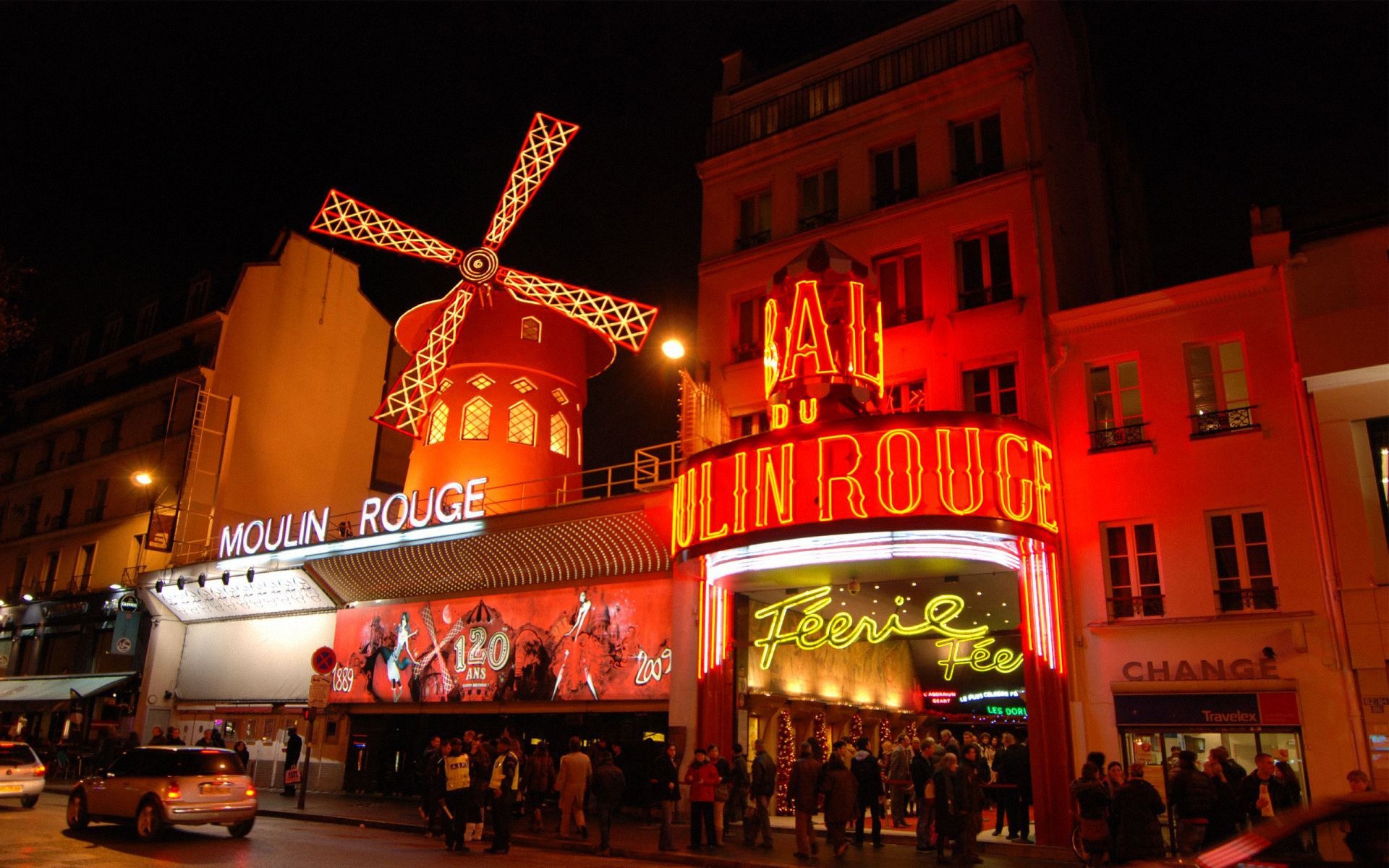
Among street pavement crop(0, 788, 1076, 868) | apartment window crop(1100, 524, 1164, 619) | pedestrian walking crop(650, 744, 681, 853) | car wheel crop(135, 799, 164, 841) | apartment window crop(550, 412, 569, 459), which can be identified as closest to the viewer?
street pavement crop(0, 788, 1076, 868)

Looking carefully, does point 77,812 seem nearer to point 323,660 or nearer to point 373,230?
point 323,660

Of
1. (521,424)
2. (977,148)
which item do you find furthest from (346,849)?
(977,148)

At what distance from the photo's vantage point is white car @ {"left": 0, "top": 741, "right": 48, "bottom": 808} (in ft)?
51.1

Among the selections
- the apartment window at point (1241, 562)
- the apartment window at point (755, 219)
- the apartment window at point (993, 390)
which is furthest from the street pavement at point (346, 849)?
the apartment window at point (755, 219)

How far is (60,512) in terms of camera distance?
32.5 m

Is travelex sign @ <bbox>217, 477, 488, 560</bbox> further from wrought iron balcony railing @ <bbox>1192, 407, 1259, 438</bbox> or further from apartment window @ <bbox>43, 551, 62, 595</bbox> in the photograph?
wrought iron balcony railing @ <bbox>1192, 407, 1259, 438</bbox>

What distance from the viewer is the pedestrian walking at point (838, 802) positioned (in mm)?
12250

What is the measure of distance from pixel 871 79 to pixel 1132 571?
32.5ft

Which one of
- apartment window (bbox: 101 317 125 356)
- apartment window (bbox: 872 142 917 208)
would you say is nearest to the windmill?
apartment window (bbox: 872 142 917 208)

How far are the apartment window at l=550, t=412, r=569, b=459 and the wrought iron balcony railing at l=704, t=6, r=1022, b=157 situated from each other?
7383 millimetres

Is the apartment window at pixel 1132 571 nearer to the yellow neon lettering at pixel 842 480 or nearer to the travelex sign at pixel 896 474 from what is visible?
the travelex sign at pixel 896 474

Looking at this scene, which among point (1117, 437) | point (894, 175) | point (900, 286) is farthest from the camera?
point (894, 175)

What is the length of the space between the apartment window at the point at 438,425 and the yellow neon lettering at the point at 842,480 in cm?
1182

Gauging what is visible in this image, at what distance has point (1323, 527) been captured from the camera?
12.5 meters
